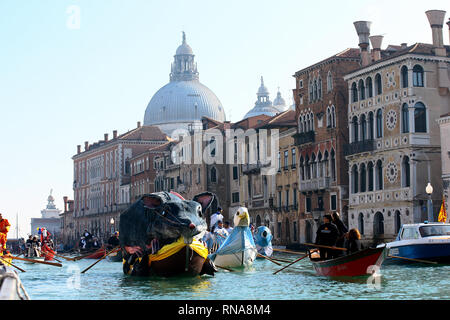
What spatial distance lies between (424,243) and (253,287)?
8773 millimetres

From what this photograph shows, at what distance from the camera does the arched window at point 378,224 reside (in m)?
44.5

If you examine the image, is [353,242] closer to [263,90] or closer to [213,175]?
[213,175]

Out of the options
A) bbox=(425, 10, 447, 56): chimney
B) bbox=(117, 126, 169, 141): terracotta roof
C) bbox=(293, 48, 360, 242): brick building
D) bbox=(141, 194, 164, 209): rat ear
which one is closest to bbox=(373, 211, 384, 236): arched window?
bbox=(293, 48, 360, 242): brick building

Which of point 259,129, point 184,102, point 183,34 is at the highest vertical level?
point 183,34

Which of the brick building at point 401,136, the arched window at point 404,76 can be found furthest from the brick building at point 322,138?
the arched window at point 404,76

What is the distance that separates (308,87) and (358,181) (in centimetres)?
911

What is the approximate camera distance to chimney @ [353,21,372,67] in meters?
47.3

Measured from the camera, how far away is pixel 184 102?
4493 inches

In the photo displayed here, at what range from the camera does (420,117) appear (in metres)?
42.3

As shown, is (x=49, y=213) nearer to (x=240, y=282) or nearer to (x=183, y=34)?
(x=183, y=34)

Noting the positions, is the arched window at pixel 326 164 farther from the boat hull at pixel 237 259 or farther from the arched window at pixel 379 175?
the boat hull at pixel 237 259

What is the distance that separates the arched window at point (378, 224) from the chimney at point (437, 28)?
28.7ft

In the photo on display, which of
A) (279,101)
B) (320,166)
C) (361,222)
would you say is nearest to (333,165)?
(320,166)
